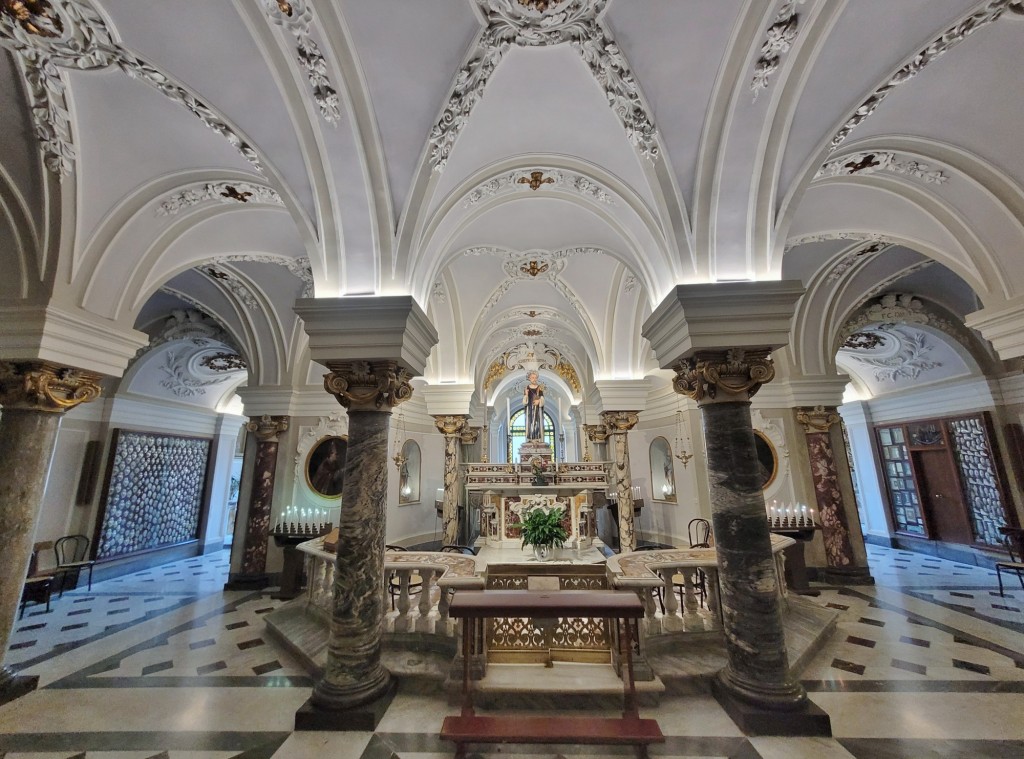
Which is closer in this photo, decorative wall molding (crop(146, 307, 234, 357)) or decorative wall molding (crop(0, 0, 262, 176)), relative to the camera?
decorative wall molding (crop(0, 0, 262, 176))

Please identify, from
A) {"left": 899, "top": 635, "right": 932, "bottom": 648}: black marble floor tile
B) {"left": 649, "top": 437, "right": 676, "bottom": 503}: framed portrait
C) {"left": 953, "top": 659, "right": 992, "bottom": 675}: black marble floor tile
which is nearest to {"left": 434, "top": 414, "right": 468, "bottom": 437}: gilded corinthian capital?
{"left": 649, "top": 437, "right": 676, "bottom": 503}: framed portrait

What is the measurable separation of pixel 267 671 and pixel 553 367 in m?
10.7

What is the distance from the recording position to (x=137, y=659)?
13.5 feet

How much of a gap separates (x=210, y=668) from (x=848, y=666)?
6.03m

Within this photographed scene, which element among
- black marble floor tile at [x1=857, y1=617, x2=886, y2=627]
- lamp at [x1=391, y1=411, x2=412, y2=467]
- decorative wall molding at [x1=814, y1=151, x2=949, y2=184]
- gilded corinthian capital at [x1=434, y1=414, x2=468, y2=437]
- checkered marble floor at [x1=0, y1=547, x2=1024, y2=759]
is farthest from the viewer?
lamp at [x1=391, y1=411, x2=412, y2=467]

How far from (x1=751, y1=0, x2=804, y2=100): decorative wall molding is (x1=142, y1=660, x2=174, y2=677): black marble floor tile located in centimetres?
724

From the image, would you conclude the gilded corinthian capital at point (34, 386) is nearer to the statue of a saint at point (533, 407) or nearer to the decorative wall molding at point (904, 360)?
the statue of a saint at point (533, 407)

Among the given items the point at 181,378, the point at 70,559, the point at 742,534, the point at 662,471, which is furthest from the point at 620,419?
the point at 70,559

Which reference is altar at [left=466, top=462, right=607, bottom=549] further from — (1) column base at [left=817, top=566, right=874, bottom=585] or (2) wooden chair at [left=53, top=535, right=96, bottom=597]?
(2) wooden chair at [left=53, top=535, right=96, bottom=597]

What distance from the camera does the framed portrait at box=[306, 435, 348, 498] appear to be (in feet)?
25.0

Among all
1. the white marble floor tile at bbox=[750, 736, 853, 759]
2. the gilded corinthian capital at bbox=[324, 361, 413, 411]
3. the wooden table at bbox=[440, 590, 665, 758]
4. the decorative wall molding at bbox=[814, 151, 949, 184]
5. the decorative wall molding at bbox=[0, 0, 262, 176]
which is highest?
the decorative wall molding at bbox=[814, 151, 949, 184]

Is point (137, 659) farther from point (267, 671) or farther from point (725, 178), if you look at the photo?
point (725, 178)

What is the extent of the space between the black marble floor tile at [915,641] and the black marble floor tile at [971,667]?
0.37 metres

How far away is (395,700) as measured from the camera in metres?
3.22
